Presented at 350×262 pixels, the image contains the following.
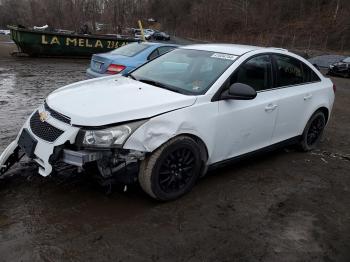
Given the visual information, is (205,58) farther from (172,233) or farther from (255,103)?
(172,233)

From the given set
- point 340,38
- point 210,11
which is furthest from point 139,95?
point 210,11

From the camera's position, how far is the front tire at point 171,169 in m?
3.70

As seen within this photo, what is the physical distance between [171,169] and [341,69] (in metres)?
18.8

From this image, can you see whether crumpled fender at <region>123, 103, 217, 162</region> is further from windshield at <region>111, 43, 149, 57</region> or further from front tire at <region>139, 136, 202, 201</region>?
windshield at <region>111, 43, 149, 57</region>

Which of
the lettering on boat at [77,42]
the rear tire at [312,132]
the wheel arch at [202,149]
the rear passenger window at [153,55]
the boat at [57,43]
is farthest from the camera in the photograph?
the lettering on boat at [77,42]

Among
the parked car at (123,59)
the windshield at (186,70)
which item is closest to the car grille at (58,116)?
the windshield at (186,70)

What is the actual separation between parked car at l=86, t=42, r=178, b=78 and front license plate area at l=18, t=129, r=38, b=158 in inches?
170

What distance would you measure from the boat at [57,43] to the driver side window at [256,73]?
51.7 ft

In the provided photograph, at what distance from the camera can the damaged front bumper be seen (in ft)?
11.3

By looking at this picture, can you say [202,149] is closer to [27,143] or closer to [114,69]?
[27,143]

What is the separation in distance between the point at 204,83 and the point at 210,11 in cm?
6651

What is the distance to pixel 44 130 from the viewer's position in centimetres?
368

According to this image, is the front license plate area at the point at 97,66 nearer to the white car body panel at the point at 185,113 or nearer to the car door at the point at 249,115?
the white car body panel at the point at 185,113

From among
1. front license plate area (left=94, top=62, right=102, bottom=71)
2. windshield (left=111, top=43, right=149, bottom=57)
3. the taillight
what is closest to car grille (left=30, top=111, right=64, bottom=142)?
the taillight
